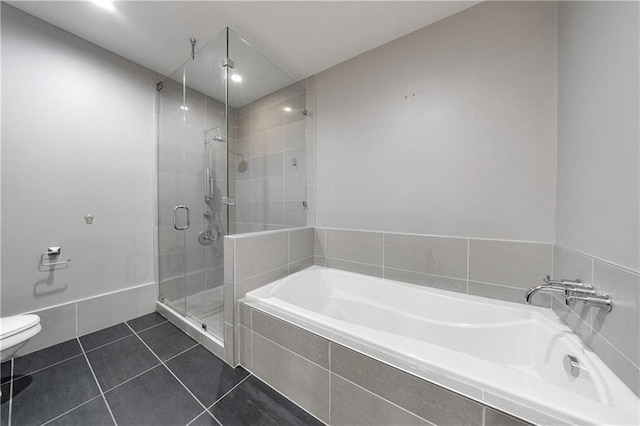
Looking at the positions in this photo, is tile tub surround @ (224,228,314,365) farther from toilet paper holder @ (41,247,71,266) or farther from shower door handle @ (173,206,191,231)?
toilet paper holder @ (41,247,71,266)

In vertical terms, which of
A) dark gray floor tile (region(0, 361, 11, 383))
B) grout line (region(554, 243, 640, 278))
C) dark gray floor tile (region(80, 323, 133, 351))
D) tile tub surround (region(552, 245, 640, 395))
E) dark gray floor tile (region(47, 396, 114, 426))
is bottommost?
dark gray floor tile (region(47, 396, 114, 426))

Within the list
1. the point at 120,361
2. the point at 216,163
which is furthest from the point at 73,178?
the point at 120,361

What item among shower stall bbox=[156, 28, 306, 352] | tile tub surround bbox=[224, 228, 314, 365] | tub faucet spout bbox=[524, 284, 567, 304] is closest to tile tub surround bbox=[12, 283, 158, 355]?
shower stall bbox=[156, 28, 306, 352]

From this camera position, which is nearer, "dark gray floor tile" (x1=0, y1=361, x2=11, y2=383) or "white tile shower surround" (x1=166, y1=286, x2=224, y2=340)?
"dark gray floor tile" (x1=0, y1=361, x2=11, y2=383)

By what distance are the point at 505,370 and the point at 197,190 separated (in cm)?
254

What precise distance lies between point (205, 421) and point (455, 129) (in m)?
2.35

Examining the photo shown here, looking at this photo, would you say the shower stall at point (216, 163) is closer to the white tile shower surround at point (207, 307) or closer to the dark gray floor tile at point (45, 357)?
the white tile shower surround at point (207, 307)

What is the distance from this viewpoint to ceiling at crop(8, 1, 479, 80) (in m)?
1.50

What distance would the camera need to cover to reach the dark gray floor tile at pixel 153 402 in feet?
3.64

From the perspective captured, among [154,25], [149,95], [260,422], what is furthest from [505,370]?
[149,95]

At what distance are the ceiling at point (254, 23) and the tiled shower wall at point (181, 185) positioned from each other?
0.45 m

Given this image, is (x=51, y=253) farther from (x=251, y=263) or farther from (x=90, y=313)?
(x=251, y=263)

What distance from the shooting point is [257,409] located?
117 centimetres

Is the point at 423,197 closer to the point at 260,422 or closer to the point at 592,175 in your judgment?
the point at 592,175
